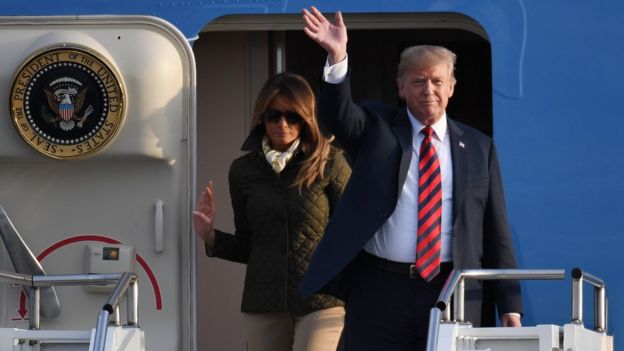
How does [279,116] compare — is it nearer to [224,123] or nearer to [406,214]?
[406,214]

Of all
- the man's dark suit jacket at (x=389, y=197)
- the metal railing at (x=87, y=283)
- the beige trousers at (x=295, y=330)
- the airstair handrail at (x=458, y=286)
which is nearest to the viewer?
the airstair handrail at (x=458, y=286)

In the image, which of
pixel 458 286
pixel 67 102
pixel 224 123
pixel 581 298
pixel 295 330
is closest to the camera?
pixel 458 286

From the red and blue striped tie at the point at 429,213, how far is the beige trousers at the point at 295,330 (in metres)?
0.92

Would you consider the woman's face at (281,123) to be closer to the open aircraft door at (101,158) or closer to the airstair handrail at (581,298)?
the open aircraft door at (101,158)

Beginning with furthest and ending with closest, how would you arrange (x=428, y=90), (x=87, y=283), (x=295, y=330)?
(x=295, y=330)
(x=87, y=283)
(x=428, y=90)

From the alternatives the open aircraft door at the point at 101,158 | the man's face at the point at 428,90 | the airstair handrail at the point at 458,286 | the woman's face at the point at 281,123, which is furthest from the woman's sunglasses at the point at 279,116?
the airstair handrail at the point at 458,286

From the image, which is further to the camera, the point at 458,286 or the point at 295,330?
the point at 295,330

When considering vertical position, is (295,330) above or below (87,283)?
below

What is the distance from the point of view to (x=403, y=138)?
17.1ft

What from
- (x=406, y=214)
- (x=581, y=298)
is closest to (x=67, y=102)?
(x=406, y=214)

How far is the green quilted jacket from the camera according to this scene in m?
5.91

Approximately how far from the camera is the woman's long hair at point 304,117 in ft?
19.6

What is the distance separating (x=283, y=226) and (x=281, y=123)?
41cm

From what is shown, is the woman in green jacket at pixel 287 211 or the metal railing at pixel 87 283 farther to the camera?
the woman in green jacket at pixel 287 211
